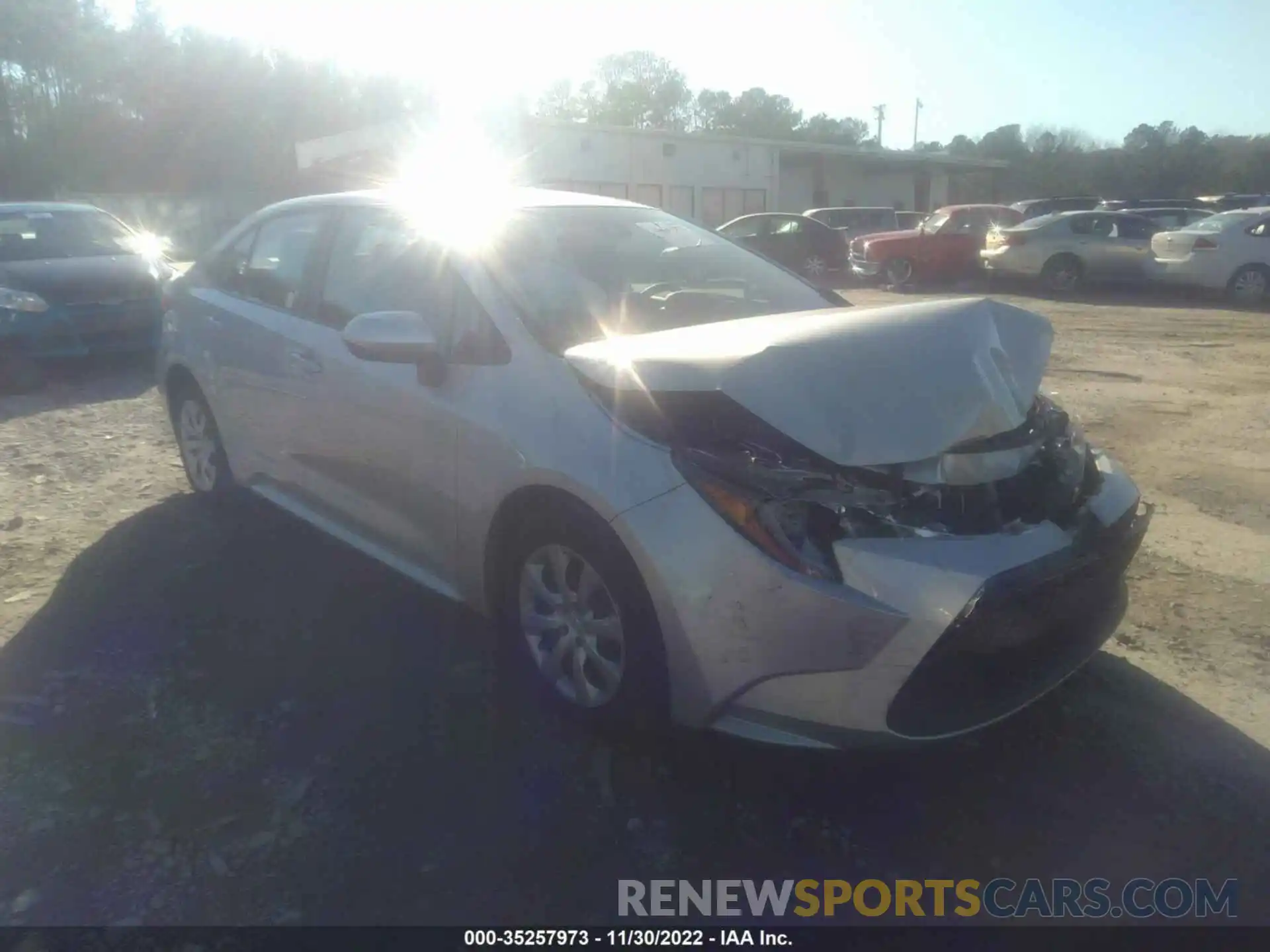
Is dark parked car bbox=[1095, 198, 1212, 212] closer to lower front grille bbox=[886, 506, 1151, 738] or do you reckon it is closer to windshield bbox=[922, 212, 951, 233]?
windshield bbox=[922, 212, 951, 233]

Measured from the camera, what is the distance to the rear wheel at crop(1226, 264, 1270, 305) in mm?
15602

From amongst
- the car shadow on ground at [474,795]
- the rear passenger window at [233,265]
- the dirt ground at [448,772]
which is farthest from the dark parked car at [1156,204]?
the car shadow on ground at [474,795]

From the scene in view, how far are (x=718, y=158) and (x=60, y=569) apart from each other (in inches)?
1270

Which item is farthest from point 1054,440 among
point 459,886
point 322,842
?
point 322,842

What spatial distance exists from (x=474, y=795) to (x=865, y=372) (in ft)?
5.39

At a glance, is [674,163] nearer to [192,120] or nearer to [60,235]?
[192,120]

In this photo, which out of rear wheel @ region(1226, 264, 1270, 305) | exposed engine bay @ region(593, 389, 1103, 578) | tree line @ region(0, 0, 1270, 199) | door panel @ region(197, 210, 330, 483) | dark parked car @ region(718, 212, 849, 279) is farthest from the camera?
tree line @ region(0, 0, 1270, 199)

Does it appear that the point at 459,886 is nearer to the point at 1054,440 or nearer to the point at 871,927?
the point at 871,927

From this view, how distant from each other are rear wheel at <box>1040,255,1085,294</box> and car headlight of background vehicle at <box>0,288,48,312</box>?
1515cm

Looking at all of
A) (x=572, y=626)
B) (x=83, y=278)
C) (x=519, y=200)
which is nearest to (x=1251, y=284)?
(x=519, y=200)

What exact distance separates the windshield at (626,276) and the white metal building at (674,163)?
2251 centimetres

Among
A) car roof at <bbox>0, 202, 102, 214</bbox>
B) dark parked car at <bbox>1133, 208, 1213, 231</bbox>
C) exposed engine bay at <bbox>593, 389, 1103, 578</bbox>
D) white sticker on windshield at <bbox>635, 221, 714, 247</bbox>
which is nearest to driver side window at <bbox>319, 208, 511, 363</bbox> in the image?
exposed engine bay at <bbox>593, 389, 1103, 578</bbox>

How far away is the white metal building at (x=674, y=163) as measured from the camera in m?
29.9

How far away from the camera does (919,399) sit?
2912 mm
